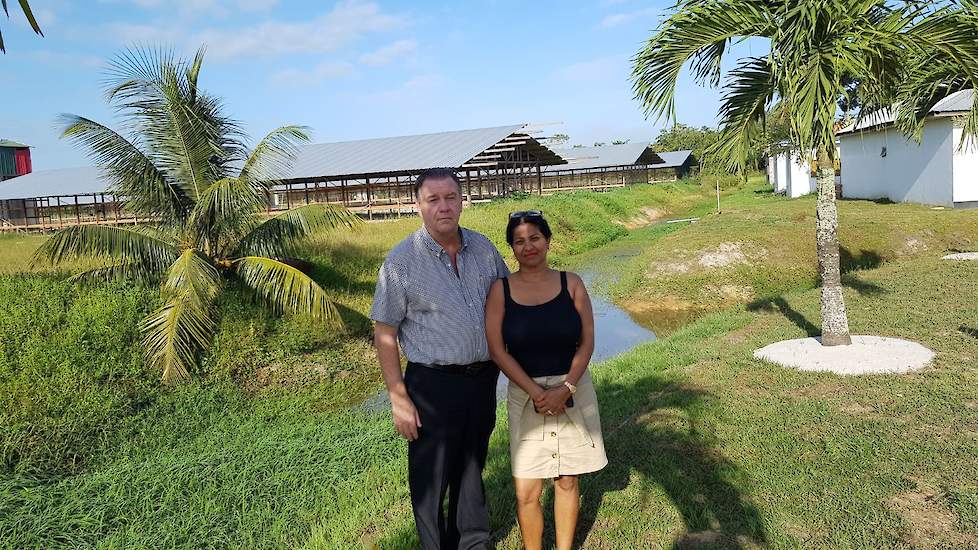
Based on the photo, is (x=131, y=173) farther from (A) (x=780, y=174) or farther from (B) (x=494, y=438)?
(A) (x=780, y=174)

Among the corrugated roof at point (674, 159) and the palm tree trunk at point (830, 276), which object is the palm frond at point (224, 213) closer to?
the palm tree trunk at point (830, 276)

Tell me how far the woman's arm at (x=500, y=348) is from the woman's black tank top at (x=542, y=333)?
0.09 ft

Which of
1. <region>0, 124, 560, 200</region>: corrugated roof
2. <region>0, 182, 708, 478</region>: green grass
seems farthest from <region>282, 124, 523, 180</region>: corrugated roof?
<region>0, 182, 708, 478</region>: green grass

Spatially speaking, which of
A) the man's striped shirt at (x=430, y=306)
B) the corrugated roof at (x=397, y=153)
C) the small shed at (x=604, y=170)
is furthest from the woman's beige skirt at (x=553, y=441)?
the small shed at (x=604, y=170)

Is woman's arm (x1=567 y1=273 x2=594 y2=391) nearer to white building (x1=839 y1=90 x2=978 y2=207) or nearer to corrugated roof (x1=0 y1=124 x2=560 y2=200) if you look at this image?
white building (x1=839 y1=90 x2=978 y2=207)

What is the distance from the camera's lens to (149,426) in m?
7.17

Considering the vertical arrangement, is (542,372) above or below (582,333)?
below

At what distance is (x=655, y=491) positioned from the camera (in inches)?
152

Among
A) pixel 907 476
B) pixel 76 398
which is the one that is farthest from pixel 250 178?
pixel 907 476

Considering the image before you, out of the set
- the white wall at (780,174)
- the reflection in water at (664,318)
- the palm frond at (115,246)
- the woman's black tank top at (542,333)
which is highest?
the white wall at (780,174)

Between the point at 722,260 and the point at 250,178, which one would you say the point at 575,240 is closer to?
the point at 722,260

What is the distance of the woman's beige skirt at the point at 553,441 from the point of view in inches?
117

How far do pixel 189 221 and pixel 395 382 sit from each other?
779 centimetres

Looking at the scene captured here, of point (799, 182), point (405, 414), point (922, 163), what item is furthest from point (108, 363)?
point (799, 182)
